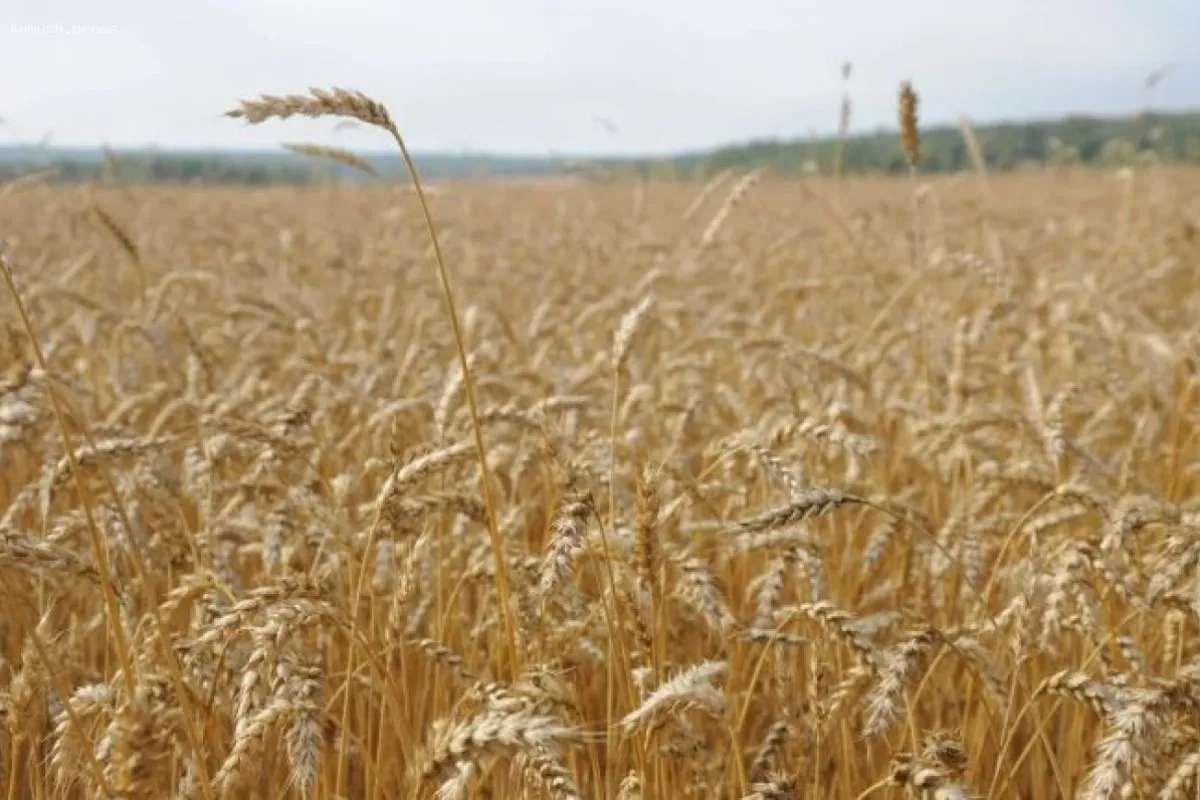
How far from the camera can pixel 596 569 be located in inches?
65.3

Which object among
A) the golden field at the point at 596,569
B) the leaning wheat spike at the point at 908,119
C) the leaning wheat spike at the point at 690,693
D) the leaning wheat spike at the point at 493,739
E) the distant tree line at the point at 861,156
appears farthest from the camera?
the distant tree line at the point at 861,156

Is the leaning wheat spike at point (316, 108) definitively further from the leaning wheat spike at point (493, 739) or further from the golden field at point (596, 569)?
the leaning wheat spike at point (493, 739)

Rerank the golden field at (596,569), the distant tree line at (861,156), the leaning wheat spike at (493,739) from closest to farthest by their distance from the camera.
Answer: the leaning wheat spike at (493,739) → the golden field at (596,569) → the distant tree line at (861,156)

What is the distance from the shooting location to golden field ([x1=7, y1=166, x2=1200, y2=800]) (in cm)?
145

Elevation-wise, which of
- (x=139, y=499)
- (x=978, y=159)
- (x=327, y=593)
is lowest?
(x=139, y=499)

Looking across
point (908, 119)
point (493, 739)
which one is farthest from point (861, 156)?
point (493, 739)

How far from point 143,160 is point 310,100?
23.0m

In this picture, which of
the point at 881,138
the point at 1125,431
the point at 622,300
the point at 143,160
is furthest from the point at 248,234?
the point at 881,138

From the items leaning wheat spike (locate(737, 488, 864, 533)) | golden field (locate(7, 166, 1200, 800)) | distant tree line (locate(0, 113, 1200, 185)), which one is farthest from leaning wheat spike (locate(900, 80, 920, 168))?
distant tree line (locate(0, 113, 1200, 185))

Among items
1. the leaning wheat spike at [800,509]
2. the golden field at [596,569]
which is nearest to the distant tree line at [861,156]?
the golden field at [596,569]

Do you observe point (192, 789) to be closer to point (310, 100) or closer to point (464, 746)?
point (464, 746)

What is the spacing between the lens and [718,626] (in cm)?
162

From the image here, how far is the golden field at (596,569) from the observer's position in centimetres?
145

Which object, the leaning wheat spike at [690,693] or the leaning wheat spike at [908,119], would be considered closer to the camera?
the leaning wheat spike at [690,693]
